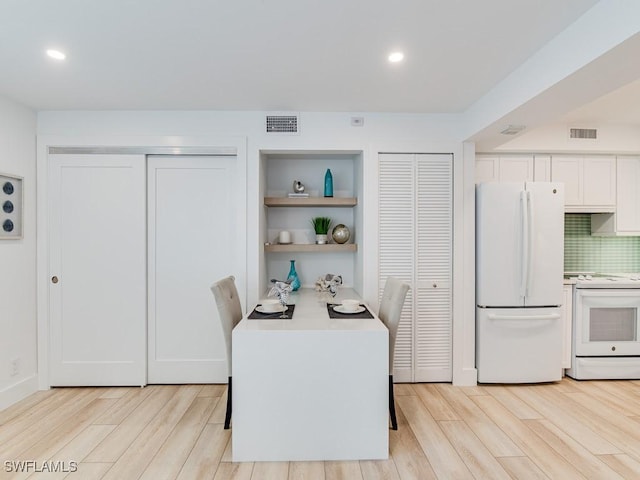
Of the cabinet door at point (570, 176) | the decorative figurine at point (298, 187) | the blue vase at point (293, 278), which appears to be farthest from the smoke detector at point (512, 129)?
the blue vase at point (293, 278)

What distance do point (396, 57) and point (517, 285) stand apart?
226cm

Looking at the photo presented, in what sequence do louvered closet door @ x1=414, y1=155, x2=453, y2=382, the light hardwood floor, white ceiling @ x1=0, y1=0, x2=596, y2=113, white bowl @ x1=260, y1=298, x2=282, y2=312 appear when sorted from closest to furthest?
1. white ceiling @ x1=0, y1=0, x2=596, y2=113
2. the light hardwood floor
3. white bowl @ x1=260, y1=298, x2=282, y2=312
4. louvered closet door @ x1=414, y1=155, x2=453, y2=382

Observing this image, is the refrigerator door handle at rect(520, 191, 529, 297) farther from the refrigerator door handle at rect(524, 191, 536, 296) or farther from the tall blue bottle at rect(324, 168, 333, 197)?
the tall blue bottle at rect(324, 168, 333, 197)

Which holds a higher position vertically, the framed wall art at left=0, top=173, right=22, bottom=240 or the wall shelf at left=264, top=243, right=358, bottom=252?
the framed wall art at left=0, top=173, right=22, bottom=240

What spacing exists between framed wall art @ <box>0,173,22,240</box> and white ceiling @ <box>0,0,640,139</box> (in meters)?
0.67

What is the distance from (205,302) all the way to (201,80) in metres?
1.89

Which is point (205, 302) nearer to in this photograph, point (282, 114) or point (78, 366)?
point (78, 366)

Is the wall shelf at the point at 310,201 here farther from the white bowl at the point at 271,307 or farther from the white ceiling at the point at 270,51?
the white bowl at the point at 271,307

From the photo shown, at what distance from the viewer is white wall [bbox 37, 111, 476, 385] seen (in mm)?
3283

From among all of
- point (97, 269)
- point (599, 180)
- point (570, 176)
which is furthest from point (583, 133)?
point (97, 269)

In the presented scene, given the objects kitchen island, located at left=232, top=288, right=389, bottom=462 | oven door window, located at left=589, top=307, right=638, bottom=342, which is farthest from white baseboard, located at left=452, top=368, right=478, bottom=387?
kitchen island, located at left=232, top=288, right=389, bottom=462

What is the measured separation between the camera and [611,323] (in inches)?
139

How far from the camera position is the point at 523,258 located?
10.8 feet

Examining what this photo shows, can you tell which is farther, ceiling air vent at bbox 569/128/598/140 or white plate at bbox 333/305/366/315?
ceiling air vent at bbox 569/128/598/140
